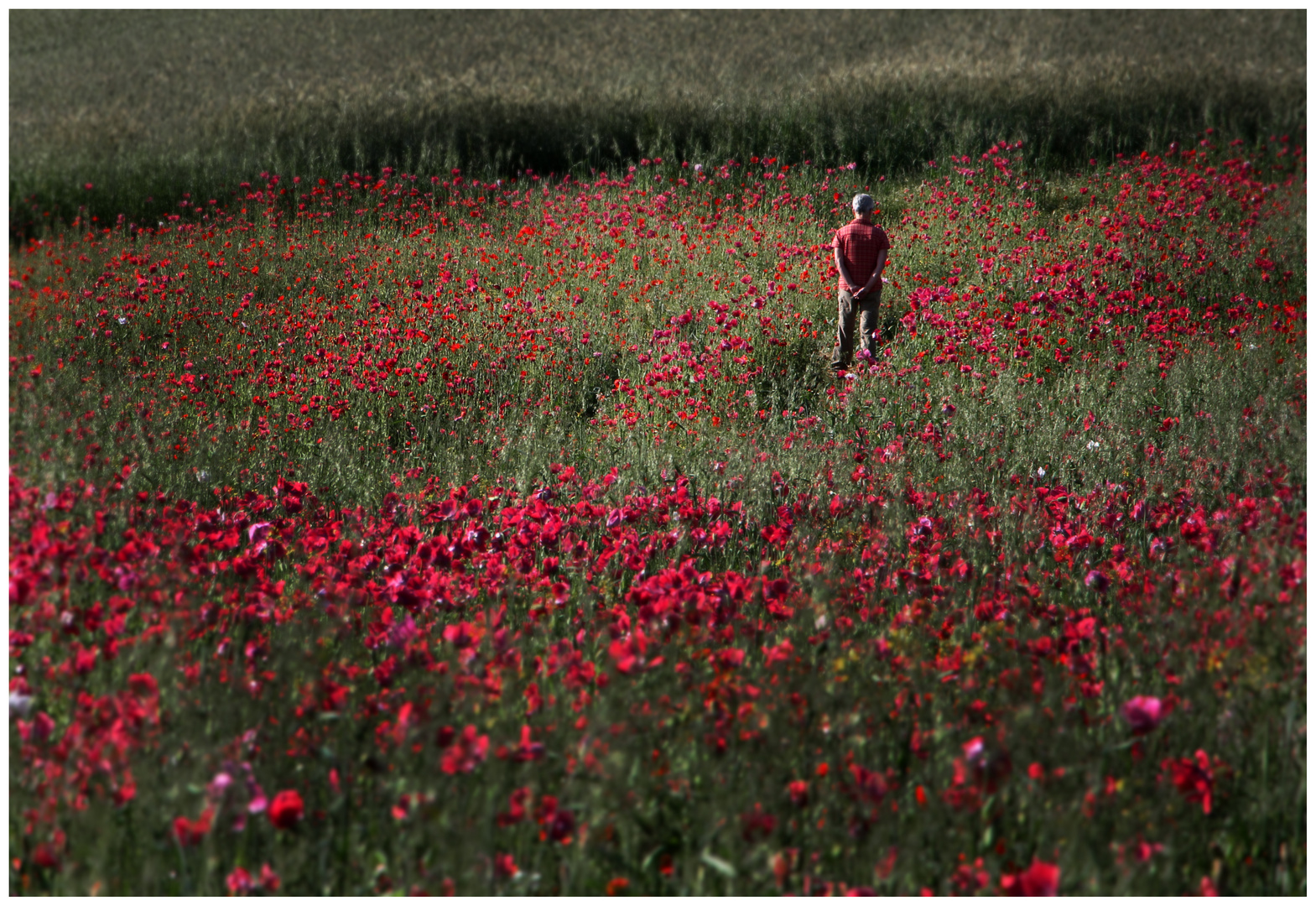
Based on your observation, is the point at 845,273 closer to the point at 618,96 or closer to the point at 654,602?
the point at 654,602

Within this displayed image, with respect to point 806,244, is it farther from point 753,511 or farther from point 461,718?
point 461,718

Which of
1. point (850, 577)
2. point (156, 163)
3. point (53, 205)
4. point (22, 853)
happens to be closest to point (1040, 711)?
point (850, 577)

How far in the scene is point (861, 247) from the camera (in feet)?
23.0

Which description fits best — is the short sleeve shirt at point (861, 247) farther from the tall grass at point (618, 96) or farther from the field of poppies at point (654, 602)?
the tall grass at point (618, 96)

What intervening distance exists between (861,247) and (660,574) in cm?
454

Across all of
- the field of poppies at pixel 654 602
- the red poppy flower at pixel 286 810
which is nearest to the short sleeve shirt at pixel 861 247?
the field of poppies at pixel 654 602

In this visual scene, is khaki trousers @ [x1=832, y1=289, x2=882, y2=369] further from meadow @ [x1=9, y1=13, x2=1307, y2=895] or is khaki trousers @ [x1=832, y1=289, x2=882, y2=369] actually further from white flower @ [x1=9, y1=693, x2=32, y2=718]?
white flower @ [x1=9, y1=693, x2=32, y2=718]

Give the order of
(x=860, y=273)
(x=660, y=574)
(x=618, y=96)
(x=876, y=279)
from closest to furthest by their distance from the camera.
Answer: (x=660, y=574), (x=876, y=279), (x=860, y=273), (x=618, y=96)

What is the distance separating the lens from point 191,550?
9.01 feet

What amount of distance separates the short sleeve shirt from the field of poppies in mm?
635

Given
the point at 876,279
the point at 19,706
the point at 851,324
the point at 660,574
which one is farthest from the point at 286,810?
the point at 851,324

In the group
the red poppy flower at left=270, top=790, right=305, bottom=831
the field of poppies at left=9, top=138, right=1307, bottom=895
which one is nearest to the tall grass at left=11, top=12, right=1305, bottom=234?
the field of poppies at left=9, top=138, right=1307, bottom=895

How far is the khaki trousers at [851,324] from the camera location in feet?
23.3

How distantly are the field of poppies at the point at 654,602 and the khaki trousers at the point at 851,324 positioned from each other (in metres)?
0.16
